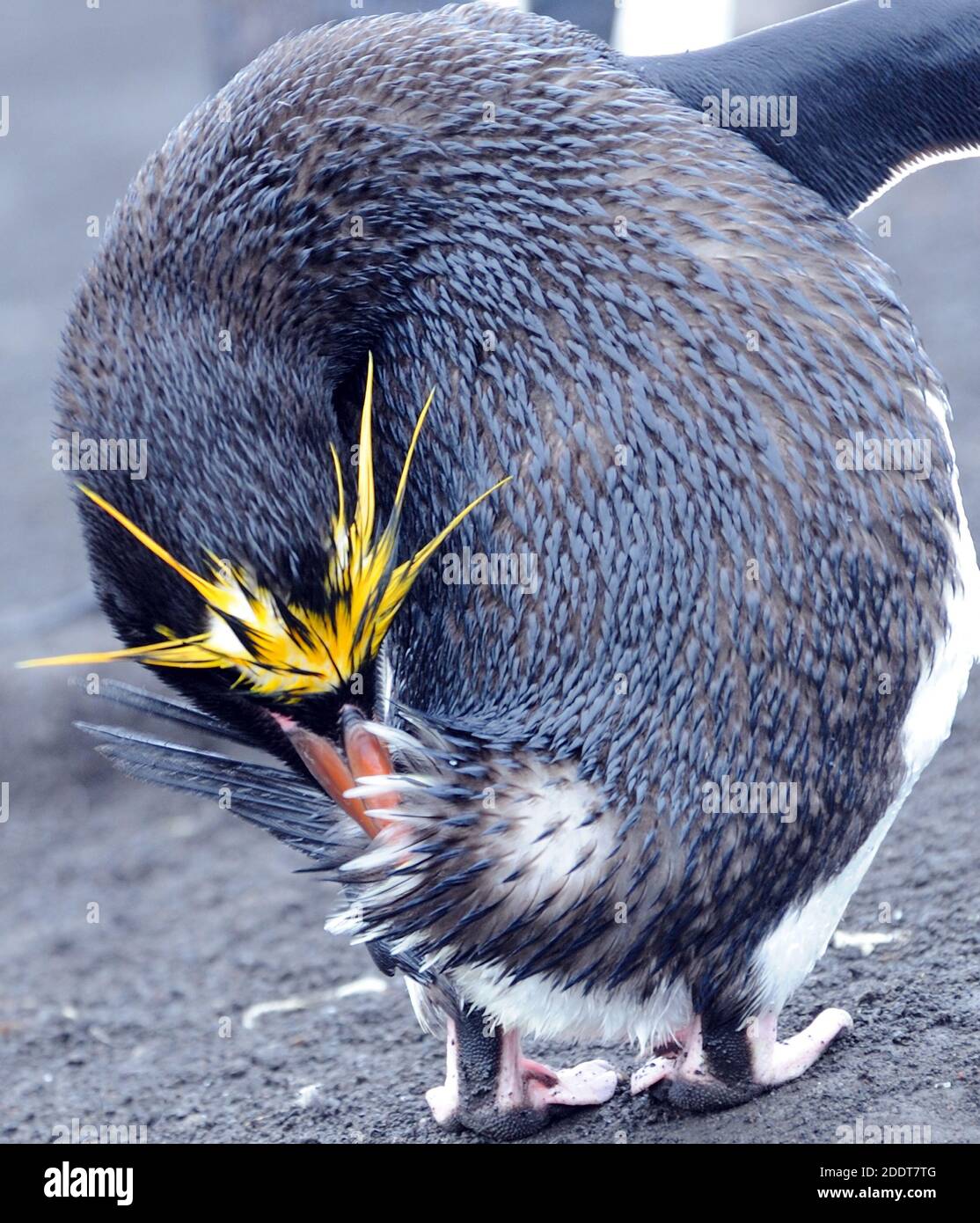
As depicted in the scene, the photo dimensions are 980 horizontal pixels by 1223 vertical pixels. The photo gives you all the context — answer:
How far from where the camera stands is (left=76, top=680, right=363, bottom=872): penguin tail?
252 cm

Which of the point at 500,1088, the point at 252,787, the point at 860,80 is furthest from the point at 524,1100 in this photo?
the point at 860,80

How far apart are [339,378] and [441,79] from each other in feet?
1.65

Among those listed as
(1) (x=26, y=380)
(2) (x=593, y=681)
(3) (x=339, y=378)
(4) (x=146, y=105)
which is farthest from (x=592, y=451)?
(4) (x=146, y=105)

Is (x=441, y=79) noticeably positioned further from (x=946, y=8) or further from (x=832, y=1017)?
(x=832, y=1017)

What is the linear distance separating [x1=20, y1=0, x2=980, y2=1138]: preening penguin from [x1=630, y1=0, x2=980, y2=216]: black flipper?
215mm

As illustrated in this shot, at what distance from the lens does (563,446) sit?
2.42m

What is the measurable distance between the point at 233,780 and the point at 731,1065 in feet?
3.20

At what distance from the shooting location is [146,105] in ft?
42.1
